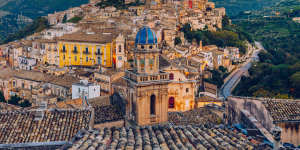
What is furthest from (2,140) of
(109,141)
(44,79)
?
(44,79)

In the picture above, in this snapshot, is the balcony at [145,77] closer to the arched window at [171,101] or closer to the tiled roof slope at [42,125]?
the tiled roof slope at [42,125]

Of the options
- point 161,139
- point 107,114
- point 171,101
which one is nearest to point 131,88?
point 107,114

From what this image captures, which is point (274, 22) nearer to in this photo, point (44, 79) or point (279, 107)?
point (44, 79)

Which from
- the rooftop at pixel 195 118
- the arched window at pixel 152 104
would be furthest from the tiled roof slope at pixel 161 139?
the rooftop at pixel 195 118

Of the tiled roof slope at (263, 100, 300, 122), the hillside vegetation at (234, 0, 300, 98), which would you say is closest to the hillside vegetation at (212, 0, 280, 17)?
the hillside vegetation at (234, 0, 300, 98)

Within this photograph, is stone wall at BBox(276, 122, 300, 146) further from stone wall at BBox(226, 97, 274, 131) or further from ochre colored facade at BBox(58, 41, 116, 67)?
ochre colored facade at BBox(58, 41, 116, 67)

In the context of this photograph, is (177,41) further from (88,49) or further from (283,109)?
(283,109)
